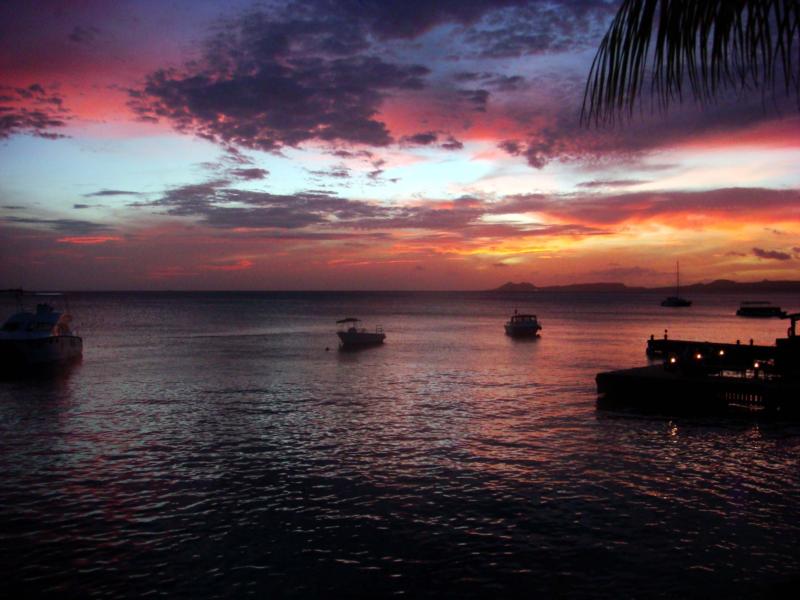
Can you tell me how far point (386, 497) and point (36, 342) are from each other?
46.3m

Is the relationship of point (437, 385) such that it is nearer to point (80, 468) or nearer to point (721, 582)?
point (80, 468)

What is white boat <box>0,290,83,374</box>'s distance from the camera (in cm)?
5166

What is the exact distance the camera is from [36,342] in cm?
5300

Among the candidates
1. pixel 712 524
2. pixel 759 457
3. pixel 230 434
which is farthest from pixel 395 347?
pixel 712 524

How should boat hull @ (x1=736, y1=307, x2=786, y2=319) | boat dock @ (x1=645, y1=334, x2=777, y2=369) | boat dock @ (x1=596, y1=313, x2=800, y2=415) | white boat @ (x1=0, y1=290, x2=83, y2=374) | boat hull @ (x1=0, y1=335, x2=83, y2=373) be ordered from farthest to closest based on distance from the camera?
boat hull @ (x1=736, y1=307, x2=786, y2=319) < white boat @ (x1=0, y1=290, x2=83, y2=374) < boat hull @ (x1=0, y1=335, x2=83, y2=373) < boat dock @ (x1=645, y1=334, x2=777, y2=369) < boat dock @ (x1=596, y1=313, x2=800, y2=415)

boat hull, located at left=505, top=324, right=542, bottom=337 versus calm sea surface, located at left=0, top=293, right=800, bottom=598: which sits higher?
boat hull, located at left=505, top=324, right=542, bottom=337

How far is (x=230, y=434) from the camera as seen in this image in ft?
93.0

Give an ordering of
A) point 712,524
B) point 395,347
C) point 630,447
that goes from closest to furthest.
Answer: point 712,524, point 630,447, point 395,347

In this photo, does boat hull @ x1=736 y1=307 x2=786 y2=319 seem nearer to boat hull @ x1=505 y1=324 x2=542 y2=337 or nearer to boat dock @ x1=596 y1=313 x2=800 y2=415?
boat hull @ x1=505 y1=324 x2=542 y2=337

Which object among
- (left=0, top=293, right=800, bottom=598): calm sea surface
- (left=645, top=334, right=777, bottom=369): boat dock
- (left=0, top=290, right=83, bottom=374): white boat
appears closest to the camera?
(left=0, top=293, right=800, bottom=598): calm sea surface

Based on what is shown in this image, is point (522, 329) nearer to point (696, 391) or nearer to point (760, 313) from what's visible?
point (696, 391)

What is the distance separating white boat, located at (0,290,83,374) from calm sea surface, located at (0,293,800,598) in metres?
13.4

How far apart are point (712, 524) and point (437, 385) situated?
27.4 metres

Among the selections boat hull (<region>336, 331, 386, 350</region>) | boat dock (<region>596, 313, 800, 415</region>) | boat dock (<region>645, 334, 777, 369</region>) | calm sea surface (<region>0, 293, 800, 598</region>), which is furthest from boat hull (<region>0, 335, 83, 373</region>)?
boat dock (<region>645, 334, 777, 369</region>)
